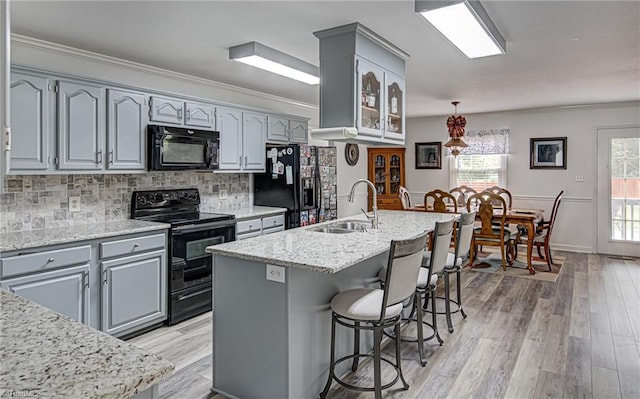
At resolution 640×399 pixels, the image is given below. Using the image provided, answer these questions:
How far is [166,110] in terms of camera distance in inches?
152

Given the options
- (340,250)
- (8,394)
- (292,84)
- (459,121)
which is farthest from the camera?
(459,121)

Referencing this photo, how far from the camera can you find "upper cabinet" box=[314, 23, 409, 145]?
117 inches

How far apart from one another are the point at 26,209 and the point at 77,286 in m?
0.81

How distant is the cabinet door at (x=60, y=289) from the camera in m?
2.66

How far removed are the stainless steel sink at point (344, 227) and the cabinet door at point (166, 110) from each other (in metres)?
1.81

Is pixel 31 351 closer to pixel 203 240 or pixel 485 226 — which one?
pixel 203 240

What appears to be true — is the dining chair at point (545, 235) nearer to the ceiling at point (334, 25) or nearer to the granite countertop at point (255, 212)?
the ceiling at point (334, 25)

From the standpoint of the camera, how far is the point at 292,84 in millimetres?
4836

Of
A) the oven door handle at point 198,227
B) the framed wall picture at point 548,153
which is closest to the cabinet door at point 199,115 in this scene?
the oven door handle at point 198,227

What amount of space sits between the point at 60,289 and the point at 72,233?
1.38 feet

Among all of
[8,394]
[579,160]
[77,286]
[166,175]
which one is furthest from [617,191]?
[8,394]

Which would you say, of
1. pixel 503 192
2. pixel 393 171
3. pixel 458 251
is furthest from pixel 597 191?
pixel 458 251

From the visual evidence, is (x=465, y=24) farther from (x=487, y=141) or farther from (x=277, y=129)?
(x=487, y=141)

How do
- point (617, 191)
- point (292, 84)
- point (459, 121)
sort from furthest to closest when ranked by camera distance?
point (617, 191) < point (459, 121) < point (292, 84)
